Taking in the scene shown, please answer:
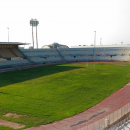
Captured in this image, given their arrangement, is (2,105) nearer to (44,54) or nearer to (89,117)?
(89,117)

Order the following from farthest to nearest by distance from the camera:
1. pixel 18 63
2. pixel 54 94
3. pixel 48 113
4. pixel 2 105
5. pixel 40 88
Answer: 1. pixel 18 63
2. pixel 40 88
3. pixel 54 94
4. pixel 2 105
5. pixel 48 113

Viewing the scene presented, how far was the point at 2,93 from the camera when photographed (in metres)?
25.9

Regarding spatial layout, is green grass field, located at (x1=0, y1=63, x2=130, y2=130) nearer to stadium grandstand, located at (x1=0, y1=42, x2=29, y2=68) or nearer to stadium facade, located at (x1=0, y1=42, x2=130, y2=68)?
stadium grandstand, located at (x1=0, y1=42, x2=29, y2=68)

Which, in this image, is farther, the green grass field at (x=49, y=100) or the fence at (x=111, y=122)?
the green grass field at (x=49, y=100)

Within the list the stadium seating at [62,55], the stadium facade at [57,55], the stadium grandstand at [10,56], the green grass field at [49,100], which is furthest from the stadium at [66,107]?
the stadium seating at [62,55]

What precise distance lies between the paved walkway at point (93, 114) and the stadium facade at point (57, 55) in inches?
1716

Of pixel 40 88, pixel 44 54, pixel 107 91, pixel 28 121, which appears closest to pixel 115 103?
pixel 107 91

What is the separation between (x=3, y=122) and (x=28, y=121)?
242 centimetres

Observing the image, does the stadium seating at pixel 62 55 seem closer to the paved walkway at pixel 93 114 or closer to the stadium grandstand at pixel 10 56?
the stadium grandstand at pixel 10 56

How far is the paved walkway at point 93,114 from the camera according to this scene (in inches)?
616

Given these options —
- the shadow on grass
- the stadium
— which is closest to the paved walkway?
the stadium

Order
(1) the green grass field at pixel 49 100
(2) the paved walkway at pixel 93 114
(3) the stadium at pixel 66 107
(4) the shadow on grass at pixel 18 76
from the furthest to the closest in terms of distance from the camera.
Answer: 1. (4) the shadow on grass at pixel 18 76
2. (1) the green grass field at pixel 49 100
3. (2) the paved walkway at pixel 93 114
4. (3) the stadium at pixel 66 107

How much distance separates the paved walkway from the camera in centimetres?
1565

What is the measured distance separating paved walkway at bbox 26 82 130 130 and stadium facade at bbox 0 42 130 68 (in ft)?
143
